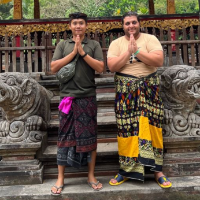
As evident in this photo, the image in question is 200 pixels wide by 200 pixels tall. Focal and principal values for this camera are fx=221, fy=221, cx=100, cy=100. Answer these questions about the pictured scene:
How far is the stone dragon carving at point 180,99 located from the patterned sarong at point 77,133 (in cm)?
99

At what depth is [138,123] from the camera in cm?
236

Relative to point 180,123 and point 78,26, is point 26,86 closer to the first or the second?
point 78,26

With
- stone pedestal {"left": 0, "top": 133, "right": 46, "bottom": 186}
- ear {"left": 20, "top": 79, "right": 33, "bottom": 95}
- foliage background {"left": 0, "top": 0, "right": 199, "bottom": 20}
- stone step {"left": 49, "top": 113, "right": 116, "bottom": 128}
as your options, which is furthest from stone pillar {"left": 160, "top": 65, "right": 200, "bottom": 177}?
foliage background {"left": 0, "top": 0, "right": 199, "bottom": 20}

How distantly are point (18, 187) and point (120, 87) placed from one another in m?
1.61

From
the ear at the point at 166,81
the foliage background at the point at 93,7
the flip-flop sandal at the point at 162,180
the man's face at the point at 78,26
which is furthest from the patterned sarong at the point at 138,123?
the foliage background at the point at 93,7

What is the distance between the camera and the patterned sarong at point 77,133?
230cm

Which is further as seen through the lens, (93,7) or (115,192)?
(93,7)

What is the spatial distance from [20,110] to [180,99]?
198 centimetres

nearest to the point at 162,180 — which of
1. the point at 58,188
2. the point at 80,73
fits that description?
the point at 58,188

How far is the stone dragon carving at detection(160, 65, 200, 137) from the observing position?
8.57 feet

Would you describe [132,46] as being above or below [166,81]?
above

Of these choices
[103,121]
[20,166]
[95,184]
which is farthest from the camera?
[103,121]

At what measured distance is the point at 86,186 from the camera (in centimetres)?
246

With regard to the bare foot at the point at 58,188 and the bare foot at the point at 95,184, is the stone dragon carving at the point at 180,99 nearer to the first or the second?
the bare foot at the point at 95,184
